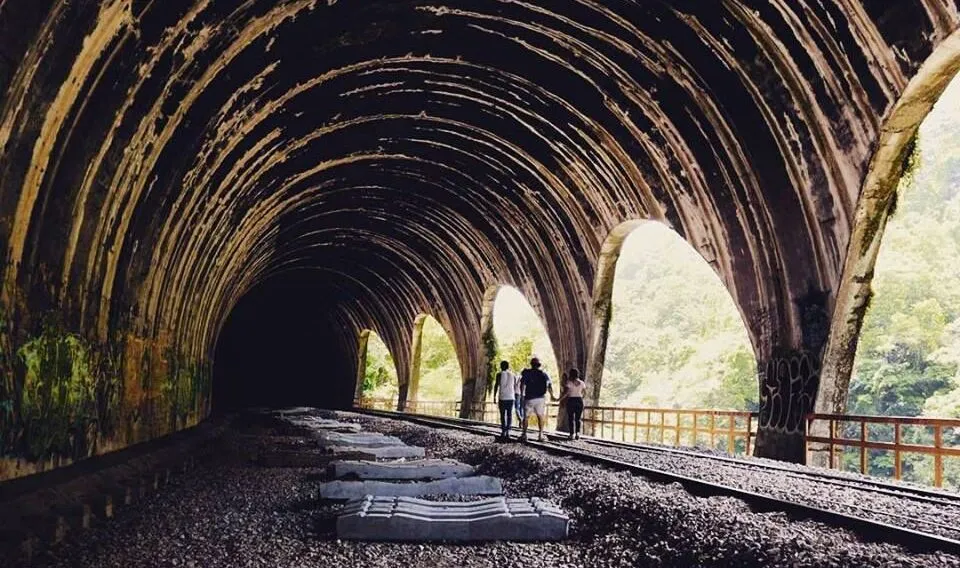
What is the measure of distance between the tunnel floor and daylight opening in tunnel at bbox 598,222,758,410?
3814 cm

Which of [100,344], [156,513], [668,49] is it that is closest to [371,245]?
[668,49]

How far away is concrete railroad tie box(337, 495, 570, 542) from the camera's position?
17.4 feet

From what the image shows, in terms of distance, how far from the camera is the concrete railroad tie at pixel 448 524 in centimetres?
531

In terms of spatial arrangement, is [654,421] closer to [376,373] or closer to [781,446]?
[376,373]

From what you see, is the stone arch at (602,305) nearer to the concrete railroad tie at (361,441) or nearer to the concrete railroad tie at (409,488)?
the concrete railroad tie at (361,441)

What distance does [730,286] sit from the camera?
14.9 meters

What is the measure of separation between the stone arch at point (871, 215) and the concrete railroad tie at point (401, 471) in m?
6.46

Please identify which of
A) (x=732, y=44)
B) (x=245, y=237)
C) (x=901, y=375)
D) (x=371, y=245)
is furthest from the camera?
(x=901, y=375)

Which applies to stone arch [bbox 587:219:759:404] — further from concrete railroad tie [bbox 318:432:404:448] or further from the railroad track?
the railroad track

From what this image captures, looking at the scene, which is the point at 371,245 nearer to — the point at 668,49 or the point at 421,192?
the point at 421,192

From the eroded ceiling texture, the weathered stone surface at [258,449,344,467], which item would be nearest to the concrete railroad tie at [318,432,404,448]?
the weathered stone surface at [258,449,344,467]

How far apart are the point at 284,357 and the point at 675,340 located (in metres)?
32.5

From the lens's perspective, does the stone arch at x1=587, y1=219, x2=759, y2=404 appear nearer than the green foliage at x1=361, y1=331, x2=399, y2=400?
Yes

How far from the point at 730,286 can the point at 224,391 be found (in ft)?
101
